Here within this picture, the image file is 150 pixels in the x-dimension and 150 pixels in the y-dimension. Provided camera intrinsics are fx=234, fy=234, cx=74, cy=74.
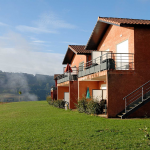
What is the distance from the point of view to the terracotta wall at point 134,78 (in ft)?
50.2

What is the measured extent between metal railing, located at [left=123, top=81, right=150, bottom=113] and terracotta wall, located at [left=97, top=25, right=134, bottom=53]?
2.63 m

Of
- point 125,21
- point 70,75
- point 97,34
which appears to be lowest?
point 70,75

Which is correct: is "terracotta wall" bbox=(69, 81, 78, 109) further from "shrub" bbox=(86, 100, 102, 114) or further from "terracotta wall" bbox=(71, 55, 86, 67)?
"shrub" bbox=(86, 100, 102, 114)

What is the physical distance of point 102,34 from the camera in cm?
2214

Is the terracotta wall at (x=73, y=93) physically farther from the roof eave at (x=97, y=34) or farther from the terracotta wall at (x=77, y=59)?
the roof eave at (x=97, y=34)

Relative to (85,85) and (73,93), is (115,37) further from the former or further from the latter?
(73,93)

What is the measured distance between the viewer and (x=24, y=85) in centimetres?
15675

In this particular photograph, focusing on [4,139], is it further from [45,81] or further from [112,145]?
[45,81]

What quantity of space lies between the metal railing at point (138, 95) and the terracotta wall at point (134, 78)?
0.76ft

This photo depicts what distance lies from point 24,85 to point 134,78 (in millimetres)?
146197

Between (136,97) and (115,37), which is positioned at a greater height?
(115,37)

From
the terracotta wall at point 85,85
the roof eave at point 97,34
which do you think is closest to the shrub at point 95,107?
the terracotta wall at point 85,85

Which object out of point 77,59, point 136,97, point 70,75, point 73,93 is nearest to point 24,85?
point 77,59

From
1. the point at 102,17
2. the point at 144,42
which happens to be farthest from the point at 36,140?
the point at 102,17
